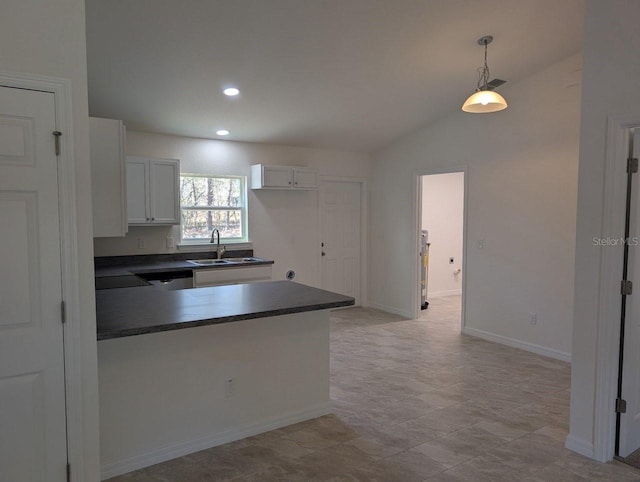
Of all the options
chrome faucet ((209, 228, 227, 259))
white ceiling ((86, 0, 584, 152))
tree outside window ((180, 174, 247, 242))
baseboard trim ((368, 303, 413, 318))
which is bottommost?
baseboard trim ((368, 303, 413, 318))

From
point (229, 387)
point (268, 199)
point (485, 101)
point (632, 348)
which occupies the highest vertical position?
point (485, 101)

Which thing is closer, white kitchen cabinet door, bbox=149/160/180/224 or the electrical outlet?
the electrical outlet

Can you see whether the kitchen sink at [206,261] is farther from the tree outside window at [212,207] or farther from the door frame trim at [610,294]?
the door frame trim at [610,294]

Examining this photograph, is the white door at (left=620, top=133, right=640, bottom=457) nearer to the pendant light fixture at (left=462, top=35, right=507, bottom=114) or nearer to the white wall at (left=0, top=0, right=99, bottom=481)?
the pendant light fixture at (left=462, top=35, right=507, bottom=114)

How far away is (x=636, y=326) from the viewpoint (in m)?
2.62

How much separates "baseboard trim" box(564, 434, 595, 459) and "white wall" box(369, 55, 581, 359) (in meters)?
A: 1.84

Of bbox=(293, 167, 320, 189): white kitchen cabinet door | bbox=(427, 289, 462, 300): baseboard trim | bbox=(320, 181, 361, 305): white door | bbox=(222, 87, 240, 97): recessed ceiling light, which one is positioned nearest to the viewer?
bbox=(222, 87, 240, 97): recessed ceiling light

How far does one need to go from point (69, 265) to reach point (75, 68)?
87cm

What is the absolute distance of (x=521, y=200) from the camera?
4.71m

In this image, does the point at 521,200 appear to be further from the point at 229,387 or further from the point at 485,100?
the point at 229,387

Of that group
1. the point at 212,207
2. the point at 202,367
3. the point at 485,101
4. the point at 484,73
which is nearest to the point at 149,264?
the point at 212,207

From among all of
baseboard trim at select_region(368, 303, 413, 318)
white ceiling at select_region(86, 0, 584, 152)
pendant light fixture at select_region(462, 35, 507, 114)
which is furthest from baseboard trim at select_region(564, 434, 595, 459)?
baseboard trim at select_region(368, 303, 413, 318)

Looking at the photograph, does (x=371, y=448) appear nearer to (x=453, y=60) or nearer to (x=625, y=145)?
(x=625, y=145)

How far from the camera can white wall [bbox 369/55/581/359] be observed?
171 inches
